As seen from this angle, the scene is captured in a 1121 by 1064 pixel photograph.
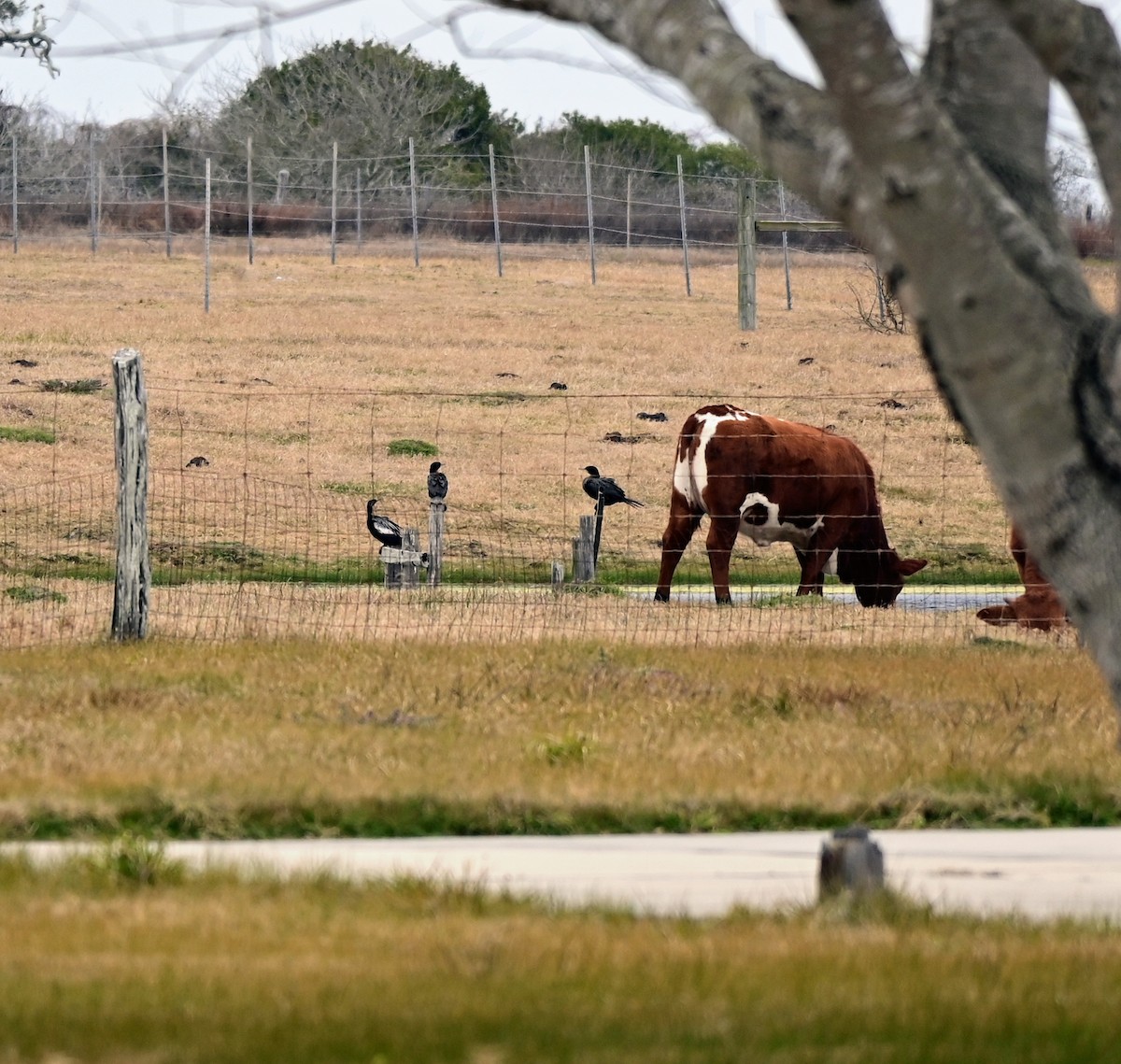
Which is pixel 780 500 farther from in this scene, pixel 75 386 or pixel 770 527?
pixel 75 386

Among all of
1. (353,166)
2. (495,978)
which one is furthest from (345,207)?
(495,978)

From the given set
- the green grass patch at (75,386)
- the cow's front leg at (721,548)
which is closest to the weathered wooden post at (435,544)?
the cow's front leg at (721,548)

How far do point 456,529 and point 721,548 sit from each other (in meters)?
6.69

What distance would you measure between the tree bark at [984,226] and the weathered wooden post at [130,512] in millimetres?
8115

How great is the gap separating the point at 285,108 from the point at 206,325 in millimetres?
21811

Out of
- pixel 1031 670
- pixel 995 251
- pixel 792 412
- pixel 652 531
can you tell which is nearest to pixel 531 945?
pixel 995 251

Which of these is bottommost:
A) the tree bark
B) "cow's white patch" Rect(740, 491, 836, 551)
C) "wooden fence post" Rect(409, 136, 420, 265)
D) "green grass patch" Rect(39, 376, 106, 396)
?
"cow's white patch" Rect(740, 491, 836, 551)

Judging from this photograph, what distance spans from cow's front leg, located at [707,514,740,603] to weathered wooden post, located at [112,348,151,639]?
634cm

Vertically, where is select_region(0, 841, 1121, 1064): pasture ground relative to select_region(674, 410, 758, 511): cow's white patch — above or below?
below

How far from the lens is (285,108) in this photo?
5800 centimetres

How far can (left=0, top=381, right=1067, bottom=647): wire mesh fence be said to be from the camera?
14.9m

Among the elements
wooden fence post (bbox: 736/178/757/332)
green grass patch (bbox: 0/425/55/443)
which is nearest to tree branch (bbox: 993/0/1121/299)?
green grass patch (bbox: 0/425/55/443)

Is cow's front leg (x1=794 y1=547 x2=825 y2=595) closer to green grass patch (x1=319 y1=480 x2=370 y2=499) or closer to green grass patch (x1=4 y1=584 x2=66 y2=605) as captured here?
green grass patch (x1=4 y1=584 x2=66 y2=605)

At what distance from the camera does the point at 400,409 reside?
32.0 metres
